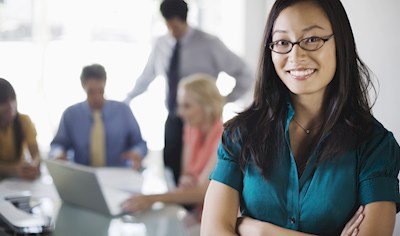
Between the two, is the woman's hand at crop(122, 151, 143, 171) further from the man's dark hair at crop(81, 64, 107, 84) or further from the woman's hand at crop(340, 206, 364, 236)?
the woman's hand at crop(340, 206, 364, 236)

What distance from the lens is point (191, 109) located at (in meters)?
2.58

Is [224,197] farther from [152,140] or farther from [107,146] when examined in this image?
[152,140]

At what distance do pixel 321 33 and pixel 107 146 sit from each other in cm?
180

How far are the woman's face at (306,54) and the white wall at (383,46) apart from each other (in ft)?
2.03

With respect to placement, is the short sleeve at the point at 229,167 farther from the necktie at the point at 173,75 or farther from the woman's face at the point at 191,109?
the necktie at the point at 173,75

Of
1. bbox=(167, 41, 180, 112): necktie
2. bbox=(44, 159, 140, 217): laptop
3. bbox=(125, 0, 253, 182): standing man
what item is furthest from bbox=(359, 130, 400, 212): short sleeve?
bbox=(167, 41, 180, 112): necktie

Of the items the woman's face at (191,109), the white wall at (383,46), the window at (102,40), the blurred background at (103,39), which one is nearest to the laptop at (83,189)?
the woman's face at (191,109)

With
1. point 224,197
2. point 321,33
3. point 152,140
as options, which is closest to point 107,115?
point 224,197

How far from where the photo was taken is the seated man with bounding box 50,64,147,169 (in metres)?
2.85

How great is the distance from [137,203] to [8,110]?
58cm

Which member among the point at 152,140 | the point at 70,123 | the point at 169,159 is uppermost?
the point at 70,123

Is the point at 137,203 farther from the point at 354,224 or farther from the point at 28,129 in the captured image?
the point at 354,224

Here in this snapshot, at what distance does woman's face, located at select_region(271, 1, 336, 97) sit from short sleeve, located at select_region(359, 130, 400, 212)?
0.61 feet

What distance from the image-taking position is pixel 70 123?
9.66 ft
